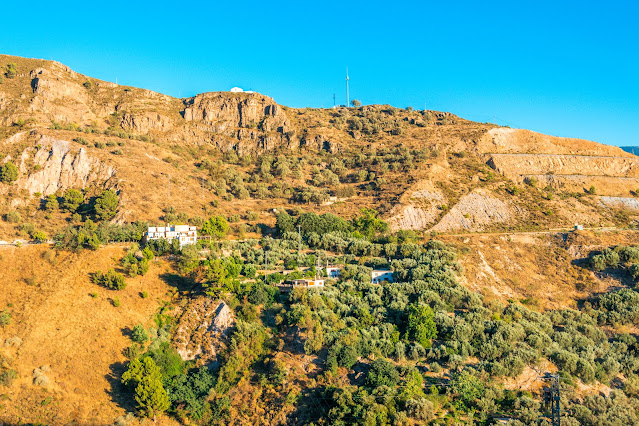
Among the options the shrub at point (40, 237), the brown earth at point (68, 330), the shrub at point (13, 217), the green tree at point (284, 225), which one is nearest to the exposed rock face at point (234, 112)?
the green tree at point (284, 225)

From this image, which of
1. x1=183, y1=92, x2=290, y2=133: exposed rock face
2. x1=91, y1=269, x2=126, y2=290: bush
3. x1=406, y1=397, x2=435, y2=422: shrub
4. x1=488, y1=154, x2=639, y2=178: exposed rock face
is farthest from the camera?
x1=183, y1=92, x2=290, y2=133: exposed rock face

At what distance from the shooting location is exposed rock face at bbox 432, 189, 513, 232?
6844 centimetres

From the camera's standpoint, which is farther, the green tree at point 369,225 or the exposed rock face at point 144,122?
the exposed rock face at point 144,122

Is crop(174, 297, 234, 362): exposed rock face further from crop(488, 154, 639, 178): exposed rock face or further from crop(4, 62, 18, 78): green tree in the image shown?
crop(4, 62, 18, 78): green tree

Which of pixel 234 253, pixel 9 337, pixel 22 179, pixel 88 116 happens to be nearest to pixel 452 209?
pixel 234 253

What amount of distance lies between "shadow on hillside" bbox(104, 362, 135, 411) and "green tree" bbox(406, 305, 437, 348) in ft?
73.2

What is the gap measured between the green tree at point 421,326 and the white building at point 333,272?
11.9 metres

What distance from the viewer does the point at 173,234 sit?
54344mm

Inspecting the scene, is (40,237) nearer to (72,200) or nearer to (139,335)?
(72,200)

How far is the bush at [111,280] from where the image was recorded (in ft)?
141

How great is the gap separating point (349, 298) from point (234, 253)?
1583cm

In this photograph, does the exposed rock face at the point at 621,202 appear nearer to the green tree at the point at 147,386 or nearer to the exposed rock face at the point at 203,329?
the exposed rock face at the point at 203,329

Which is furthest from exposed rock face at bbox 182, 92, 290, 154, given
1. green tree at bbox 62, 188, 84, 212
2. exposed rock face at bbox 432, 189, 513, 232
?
exposed rock face at bbox 432, 189, 513, 232

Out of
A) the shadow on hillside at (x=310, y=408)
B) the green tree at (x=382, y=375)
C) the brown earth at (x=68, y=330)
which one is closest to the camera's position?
the shadow on hillside at (x=310, y=408)
